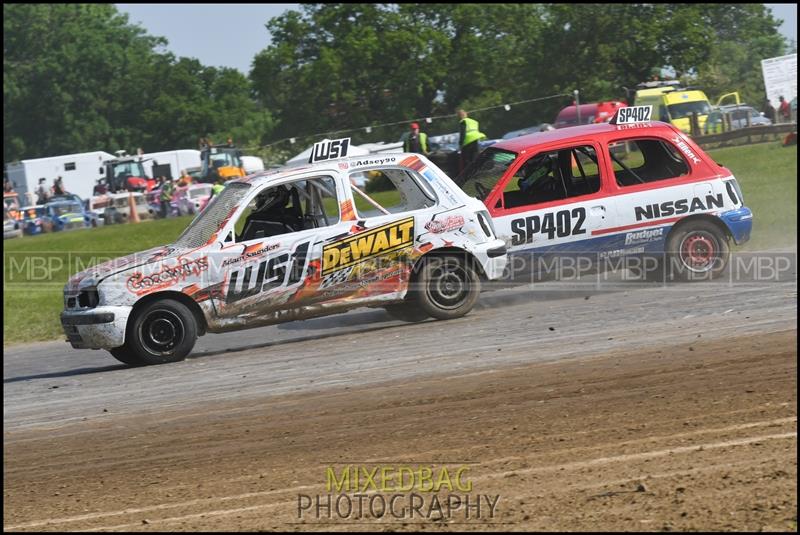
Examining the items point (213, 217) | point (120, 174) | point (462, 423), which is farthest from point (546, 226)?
point (120, 174)

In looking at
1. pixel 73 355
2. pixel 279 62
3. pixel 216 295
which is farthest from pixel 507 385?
pixel 279 62

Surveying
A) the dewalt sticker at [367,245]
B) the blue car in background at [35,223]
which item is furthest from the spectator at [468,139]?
the blue car in background at [35,223]

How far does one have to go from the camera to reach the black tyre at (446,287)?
10453 mm

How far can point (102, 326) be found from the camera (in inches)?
376

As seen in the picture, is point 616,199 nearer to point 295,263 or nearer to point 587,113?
point 295,263

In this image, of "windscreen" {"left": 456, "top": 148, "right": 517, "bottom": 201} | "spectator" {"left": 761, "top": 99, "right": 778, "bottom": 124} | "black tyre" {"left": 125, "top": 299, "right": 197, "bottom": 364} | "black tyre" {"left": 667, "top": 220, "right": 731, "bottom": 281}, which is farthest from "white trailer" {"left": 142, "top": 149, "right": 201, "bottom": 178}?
"black tyre" {"left": 125, "top": 299, "right": 197, "bottom": 364}

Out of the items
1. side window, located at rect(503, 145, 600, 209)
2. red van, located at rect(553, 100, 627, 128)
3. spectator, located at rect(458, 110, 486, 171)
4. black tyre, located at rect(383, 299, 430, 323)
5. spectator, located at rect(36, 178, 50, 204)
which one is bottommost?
black tyre, located at rect(383, 299, 430, 323)

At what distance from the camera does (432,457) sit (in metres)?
5.79

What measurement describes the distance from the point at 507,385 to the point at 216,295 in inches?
135

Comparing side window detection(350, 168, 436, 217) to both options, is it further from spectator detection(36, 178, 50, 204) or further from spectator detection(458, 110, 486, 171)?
spectator detection(36, 178, 50, 204)

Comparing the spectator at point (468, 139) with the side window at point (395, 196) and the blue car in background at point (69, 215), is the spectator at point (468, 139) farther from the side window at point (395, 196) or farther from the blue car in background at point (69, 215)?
the blue car in background at point (69, 215)

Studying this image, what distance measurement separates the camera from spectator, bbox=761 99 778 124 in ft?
85.1

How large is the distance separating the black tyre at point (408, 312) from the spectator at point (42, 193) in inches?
1282

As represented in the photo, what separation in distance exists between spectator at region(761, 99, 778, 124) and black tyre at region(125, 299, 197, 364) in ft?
64.2
